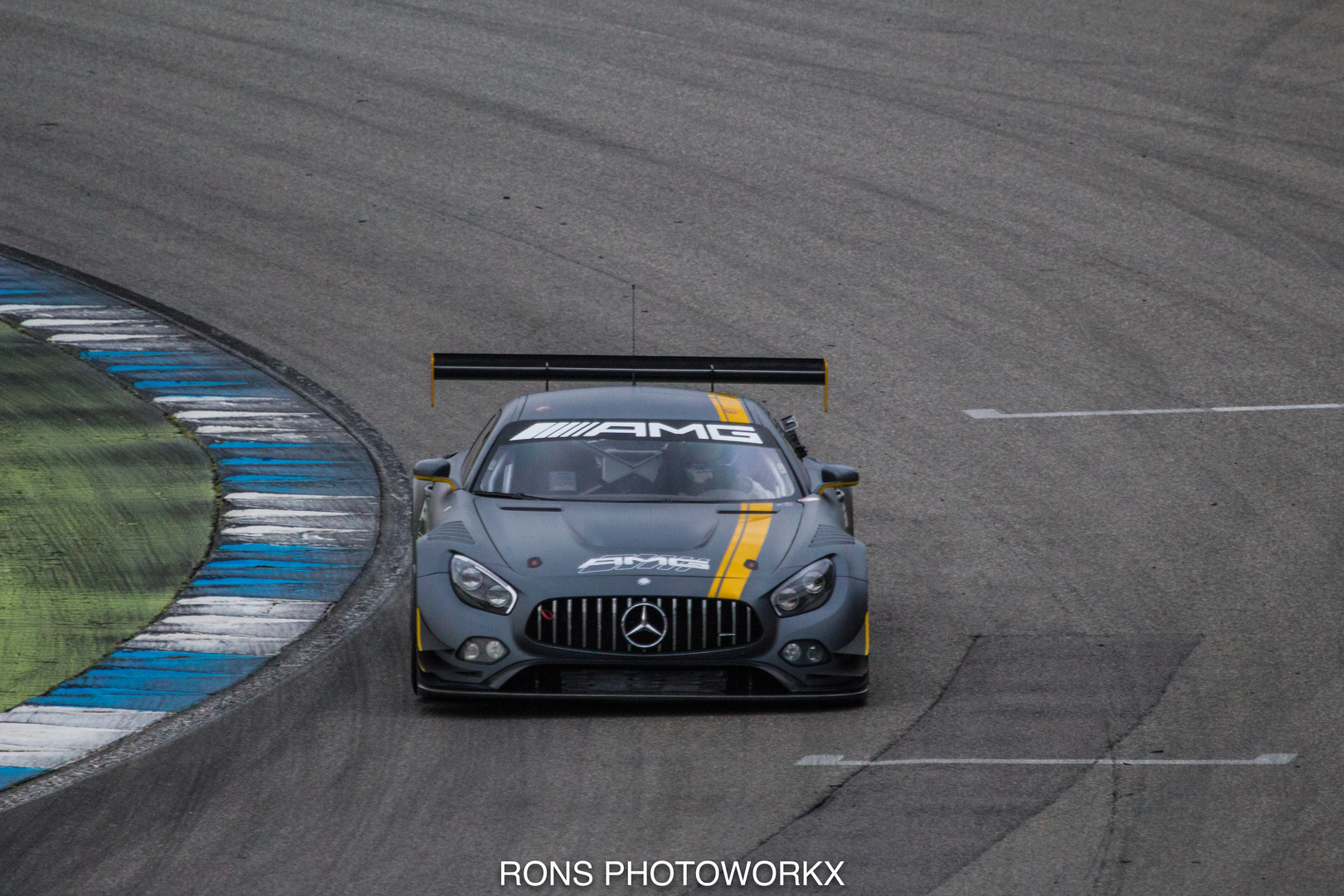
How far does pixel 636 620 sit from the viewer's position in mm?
A: 8070

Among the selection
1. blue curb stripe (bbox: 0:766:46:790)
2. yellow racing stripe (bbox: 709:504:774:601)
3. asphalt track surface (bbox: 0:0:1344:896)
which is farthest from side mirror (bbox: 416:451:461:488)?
blue curb stripe (bbox: 0:766:46:790)

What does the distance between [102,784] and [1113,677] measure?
14.4ft

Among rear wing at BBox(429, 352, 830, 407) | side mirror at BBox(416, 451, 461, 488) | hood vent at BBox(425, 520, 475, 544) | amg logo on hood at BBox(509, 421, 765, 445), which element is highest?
rear wing at BBox(429, 352, 830, 407)

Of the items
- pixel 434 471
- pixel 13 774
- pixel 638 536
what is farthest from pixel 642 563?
pixel 13 774

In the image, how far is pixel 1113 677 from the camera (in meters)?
8.62

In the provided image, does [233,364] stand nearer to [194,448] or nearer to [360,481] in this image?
[194,448]

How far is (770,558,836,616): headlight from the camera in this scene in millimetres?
8242

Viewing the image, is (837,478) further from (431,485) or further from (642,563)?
(431,485)

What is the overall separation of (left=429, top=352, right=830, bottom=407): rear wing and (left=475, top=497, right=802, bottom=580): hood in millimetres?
1523

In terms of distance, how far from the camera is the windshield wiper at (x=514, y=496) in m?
9.04

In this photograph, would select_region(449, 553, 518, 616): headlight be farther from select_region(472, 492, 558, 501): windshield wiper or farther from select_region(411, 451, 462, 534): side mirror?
select_region(411, 451, 462, 534): side mirror

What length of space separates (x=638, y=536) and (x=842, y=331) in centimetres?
673

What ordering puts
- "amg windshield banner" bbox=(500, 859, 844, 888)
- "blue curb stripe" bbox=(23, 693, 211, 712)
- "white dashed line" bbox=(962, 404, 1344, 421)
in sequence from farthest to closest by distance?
"white dashed line" bbox=(962, 404, 1344, 421), "blue curb stripe" bbox=(23, 693, 211, 712), "amg windshield banner" bbox=(500, 859, 844, 888)

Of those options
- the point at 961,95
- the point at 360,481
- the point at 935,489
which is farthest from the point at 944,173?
the point at 360,481
